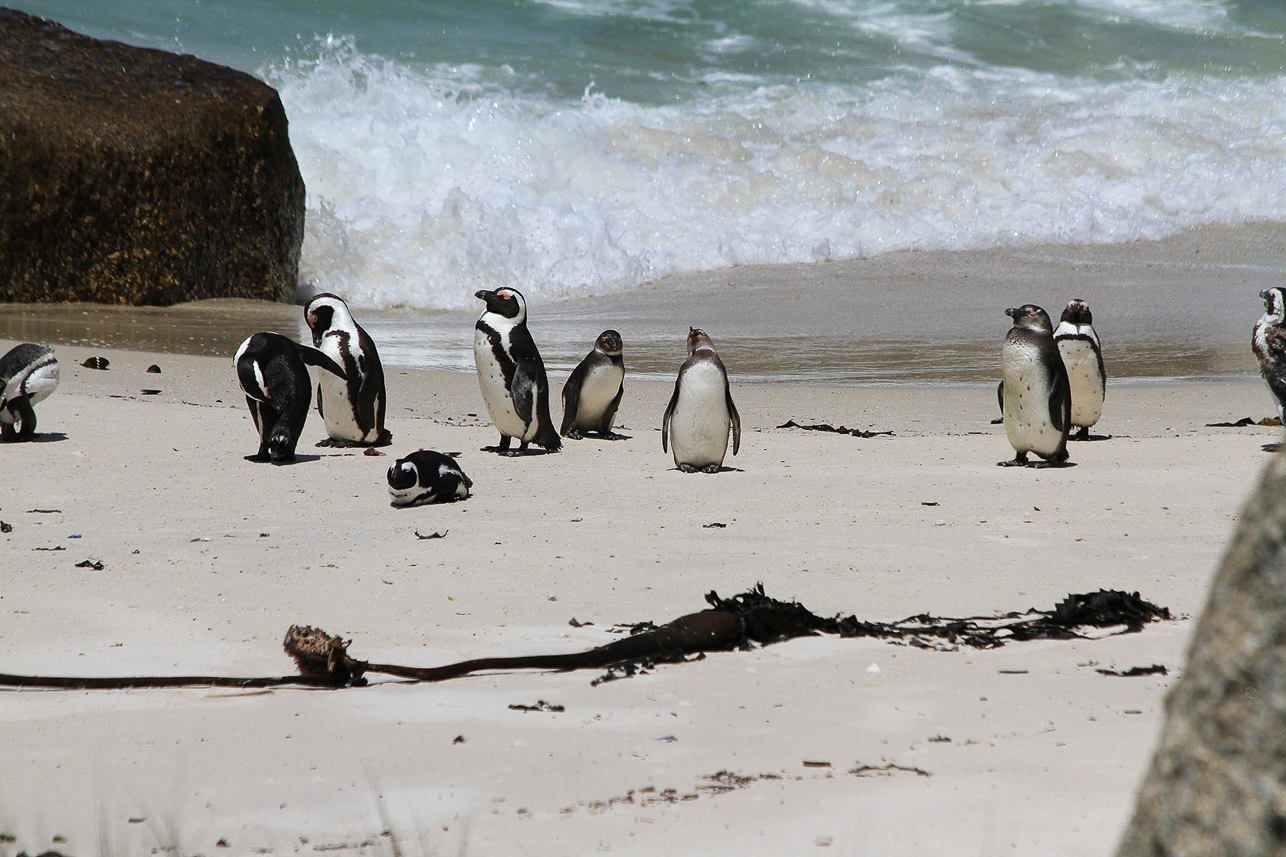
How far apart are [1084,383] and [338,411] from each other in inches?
156

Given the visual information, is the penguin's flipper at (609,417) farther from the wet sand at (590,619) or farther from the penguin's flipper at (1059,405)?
the penguin's flipper at (1059,405)

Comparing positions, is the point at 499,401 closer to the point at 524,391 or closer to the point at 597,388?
the point at 524,391

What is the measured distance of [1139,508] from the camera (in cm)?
443

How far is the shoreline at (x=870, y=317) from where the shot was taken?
348 inches

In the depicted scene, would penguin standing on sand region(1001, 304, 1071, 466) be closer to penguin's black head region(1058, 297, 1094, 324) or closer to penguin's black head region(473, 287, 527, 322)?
penguin's black head region(1058, 297, 1094, 324)

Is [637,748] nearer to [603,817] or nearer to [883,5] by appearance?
[603,817]

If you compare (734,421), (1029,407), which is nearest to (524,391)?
(734,421)

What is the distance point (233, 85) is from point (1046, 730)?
1239cm

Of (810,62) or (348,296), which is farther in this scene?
(810,62)

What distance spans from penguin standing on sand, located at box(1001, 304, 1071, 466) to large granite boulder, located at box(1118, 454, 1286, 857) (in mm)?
4904

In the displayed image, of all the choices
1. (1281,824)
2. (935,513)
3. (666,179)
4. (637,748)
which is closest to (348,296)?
(666,179)

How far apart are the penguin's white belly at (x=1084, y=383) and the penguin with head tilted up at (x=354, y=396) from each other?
367cm

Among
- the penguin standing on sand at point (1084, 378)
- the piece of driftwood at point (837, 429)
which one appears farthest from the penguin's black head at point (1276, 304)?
the piece of driftwood at point (837, 429)

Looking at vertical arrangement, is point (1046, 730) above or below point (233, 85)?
below
